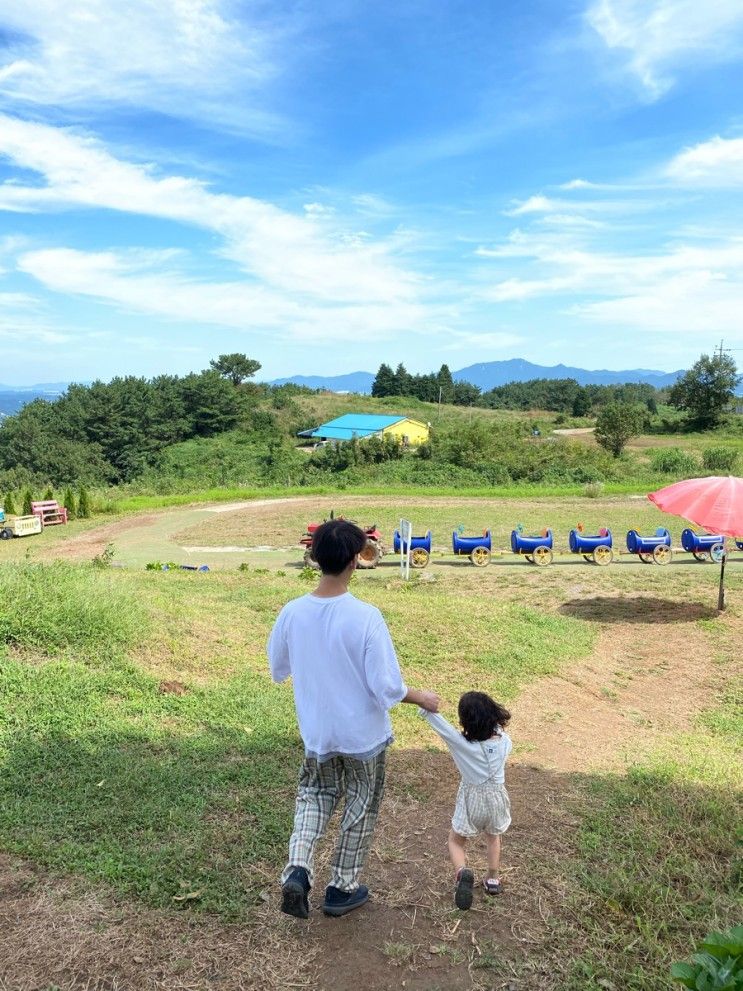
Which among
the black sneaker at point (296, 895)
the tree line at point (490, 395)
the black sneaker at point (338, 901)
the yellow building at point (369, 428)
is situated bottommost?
the black sneaker at point (338, 901)

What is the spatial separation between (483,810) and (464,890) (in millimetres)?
356

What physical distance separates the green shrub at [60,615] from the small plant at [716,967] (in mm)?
5575

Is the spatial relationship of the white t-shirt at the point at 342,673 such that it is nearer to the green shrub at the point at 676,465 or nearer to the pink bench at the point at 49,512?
the pink bench at the point at 49,512

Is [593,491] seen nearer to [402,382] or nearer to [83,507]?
[83,507]

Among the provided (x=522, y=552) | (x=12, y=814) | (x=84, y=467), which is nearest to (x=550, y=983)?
(x=12, y=814)

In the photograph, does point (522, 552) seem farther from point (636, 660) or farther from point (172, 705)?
point (172, 705)

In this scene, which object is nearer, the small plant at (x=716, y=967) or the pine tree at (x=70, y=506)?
the small plant at (x=716, y=967)

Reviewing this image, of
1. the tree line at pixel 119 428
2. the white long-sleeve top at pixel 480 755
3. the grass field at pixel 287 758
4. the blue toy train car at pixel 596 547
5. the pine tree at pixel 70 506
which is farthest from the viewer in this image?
the tree line at pixel 119 428

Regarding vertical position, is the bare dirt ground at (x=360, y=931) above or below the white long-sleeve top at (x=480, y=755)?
below

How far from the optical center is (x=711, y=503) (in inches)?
374

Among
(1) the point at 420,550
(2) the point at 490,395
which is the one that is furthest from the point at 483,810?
(2) the point at 490,395

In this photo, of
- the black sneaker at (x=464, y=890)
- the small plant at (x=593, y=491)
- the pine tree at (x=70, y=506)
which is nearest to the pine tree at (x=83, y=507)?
the pine tree at (x=70, y=506)

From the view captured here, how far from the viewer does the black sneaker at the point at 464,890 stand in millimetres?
3326

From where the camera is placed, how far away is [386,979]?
9.61ft
